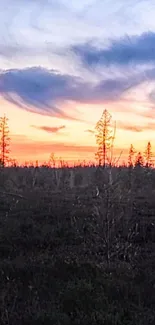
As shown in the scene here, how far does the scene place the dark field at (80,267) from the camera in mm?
7809

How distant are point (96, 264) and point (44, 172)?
42192mm

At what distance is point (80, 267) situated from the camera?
10398mm

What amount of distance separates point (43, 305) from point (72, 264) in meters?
2.53

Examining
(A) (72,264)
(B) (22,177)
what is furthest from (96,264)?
(B) (22,177)

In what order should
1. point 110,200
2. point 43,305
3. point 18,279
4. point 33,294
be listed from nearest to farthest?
point 43,305, point 33,294, point 18,279, point 110,200

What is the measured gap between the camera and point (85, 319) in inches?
292

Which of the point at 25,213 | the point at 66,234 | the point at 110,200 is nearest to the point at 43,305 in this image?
the point at 110,200

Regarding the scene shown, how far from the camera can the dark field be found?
25.6 ft

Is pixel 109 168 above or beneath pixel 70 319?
above

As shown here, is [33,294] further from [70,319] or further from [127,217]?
[127,217]

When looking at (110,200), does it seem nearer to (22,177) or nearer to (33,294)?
(33,294)

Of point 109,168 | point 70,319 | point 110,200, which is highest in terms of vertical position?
point 109,168

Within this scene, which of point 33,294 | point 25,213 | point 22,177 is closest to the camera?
point 33,294

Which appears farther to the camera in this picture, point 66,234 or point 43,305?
point 66,234
